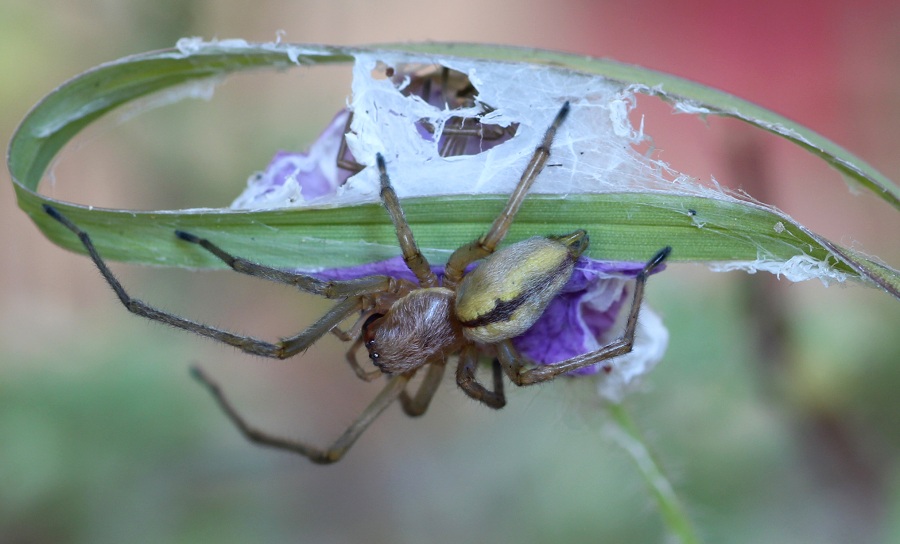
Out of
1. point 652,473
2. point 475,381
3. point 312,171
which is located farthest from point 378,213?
point 652,473

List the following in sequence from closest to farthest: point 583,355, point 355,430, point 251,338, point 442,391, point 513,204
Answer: point 513,204
point 583,355
point 251,338
point 355,430
point 442,391

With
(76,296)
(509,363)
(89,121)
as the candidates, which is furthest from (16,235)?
(509,363)

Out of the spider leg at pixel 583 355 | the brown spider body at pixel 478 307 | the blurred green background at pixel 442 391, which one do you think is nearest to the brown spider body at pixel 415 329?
the brown spider body at pixel 478 307

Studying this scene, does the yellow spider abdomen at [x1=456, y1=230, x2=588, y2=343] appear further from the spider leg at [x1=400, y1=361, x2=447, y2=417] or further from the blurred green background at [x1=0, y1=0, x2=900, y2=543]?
the blurred green background at [x1=0, y1=0, x2=900, y2=543]

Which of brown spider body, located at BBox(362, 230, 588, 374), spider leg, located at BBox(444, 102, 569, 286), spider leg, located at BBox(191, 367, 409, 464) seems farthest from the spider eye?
spider leg, located at BBox(444, 102, 569, 286)

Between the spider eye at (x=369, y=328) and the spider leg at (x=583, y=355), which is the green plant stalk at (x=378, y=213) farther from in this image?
the spider eye at (x=369, y=328)

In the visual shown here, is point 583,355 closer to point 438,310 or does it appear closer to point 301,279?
point 438,310

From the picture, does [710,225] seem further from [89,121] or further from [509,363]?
Result: [89,121]
